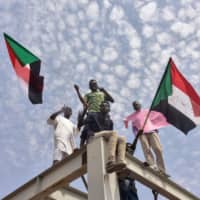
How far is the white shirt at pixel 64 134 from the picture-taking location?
307 inches

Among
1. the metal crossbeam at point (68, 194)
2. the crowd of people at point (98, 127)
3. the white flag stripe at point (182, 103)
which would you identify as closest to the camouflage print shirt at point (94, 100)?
the crowd of people at point (98, 127)

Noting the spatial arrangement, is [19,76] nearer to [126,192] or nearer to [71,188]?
[71,188]

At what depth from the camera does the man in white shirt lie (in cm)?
772

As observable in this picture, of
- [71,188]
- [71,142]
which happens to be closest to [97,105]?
[71,142]

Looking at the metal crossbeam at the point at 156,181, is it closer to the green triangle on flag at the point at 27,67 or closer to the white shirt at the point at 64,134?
the white shirt at the point at 64,134

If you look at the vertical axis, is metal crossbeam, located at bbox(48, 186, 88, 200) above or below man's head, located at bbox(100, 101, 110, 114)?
below

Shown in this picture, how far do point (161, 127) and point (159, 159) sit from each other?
23.2 inches

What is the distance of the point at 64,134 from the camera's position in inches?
312

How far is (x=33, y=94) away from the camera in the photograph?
738 cm

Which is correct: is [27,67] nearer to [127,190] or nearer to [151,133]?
[151,133]

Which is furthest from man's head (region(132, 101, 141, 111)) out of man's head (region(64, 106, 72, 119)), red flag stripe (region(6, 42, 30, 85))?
red flag stripe (region(6, 42, 30, 85))

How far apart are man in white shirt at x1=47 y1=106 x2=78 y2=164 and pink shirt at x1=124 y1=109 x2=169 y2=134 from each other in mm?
1102

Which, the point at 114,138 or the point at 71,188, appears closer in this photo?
the point at 114,138

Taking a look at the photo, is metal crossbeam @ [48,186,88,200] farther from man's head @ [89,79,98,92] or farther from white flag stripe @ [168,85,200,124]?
white flag stripe @ [168,85,200,124]
